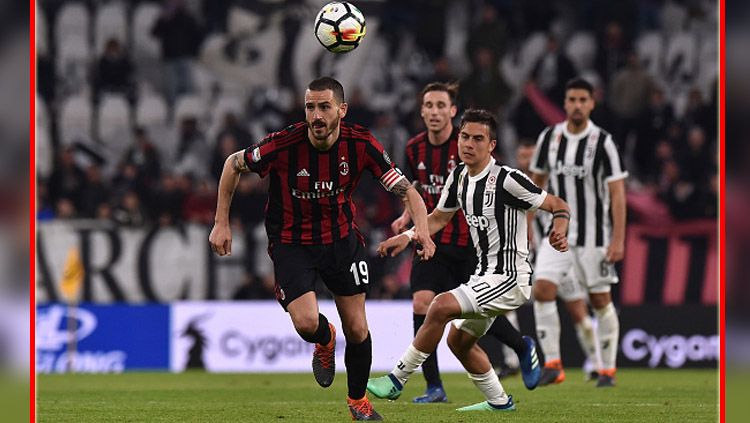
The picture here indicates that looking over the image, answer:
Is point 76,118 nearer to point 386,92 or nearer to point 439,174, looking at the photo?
point 386,92

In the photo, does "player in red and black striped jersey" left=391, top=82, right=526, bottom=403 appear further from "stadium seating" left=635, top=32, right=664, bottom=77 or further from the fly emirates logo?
"stadium seating" left=635, top=32, right=664, bottom=77

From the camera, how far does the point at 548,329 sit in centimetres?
1074

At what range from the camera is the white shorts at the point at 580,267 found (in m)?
10.7

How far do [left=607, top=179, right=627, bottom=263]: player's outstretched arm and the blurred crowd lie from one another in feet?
17.5

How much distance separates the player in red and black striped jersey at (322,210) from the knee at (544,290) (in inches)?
141

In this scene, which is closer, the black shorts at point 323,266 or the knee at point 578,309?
the black shorts at point 323,266

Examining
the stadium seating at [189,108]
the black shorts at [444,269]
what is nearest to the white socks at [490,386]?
the black shorts at [444,269]

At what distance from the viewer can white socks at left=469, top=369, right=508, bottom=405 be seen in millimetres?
7785

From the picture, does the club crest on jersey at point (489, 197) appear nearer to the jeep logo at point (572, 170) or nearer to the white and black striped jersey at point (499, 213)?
the white and black striped jersey at point (499, 213)

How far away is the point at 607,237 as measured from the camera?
426 inches

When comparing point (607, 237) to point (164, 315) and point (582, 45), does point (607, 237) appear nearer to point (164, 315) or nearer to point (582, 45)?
point (164, 315)

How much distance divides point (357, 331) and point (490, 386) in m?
1.03

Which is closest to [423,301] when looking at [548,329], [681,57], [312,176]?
[312,176]

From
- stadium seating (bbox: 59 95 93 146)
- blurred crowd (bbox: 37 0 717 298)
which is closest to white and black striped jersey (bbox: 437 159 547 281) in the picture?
blurred crowd (bbox: 37 0 717 298)
